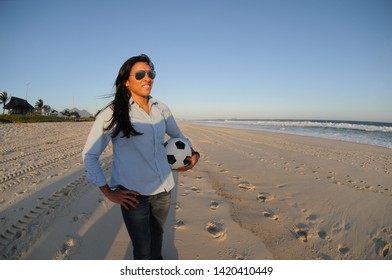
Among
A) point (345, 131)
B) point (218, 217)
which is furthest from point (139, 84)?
point (345, 131)

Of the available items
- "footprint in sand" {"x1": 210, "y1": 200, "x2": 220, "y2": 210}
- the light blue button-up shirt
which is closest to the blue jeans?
the light blue button-up shirt

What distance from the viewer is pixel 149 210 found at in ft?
7.43

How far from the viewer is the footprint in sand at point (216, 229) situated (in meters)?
3.33

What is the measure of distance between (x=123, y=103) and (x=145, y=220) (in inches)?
44.3

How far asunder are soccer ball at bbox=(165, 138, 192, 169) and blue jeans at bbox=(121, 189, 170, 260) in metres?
0.47

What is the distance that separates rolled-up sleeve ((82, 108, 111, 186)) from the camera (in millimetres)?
1846

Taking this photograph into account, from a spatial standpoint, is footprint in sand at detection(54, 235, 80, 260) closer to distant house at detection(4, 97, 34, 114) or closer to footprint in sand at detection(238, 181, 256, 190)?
footprint in sand at detection(238, 181, 256, 190)

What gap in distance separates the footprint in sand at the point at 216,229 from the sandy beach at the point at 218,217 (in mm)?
15

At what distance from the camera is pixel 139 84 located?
2.04 m

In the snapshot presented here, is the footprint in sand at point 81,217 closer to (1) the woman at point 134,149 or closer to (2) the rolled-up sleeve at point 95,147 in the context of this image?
(1) the woman at point 134,149

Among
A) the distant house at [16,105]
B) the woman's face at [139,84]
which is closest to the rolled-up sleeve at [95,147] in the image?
the woman's face at [139,84]

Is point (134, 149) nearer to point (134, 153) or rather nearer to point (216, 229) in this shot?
point (134, 153)
